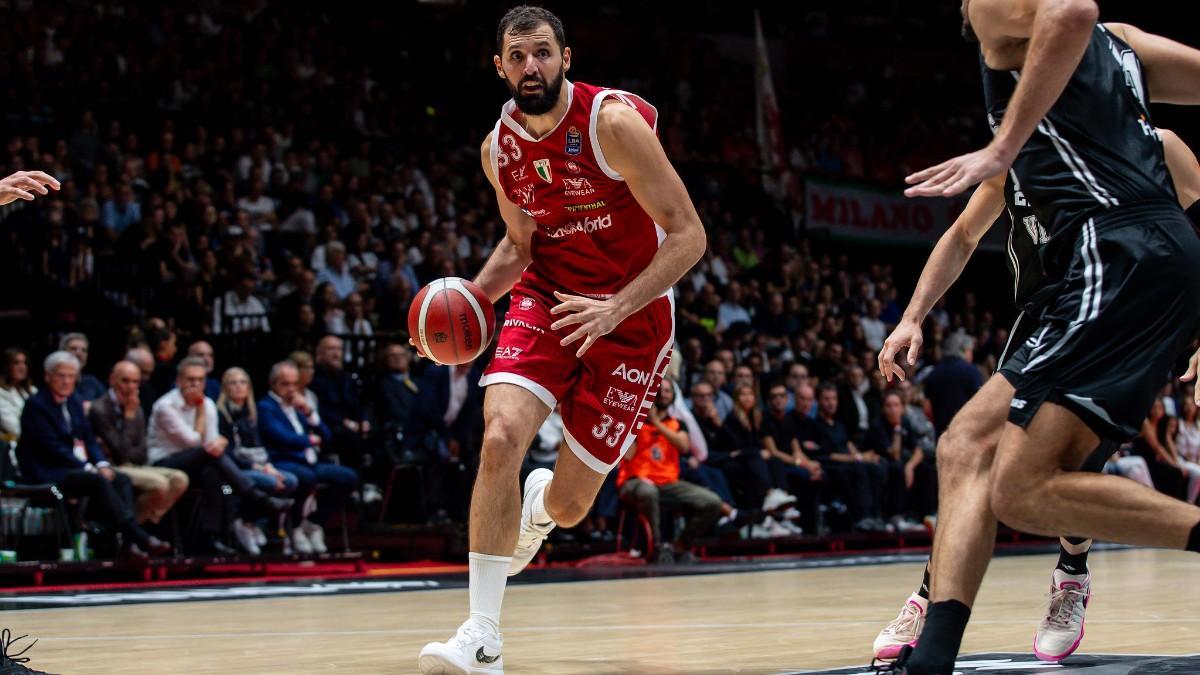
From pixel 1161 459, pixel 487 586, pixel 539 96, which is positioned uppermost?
pixel 539 96

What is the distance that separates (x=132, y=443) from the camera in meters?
9.07

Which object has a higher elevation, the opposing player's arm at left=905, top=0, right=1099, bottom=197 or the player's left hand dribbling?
the opposing player's arm at left=905, top=0, right=1099, bottom=197

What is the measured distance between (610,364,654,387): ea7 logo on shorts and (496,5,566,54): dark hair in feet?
3.36

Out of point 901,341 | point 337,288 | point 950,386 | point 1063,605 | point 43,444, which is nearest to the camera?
point 901,341

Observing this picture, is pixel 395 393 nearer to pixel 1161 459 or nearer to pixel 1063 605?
pixel 1063 605

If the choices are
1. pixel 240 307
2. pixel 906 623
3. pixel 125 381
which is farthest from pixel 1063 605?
pixel 240 307

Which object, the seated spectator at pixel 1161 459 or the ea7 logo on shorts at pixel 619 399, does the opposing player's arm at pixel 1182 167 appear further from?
the seated spectator at pixel 1161 459

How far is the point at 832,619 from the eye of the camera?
584 cm

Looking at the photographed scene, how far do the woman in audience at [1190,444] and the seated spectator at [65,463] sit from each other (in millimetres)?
10376

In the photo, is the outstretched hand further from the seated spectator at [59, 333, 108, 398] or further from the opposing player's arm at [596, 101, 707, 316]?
the seated spectator at [59, 333, 108, 398]

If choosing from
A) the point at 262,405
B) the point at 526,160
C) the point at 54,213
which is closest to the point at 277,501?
the point at 262,405

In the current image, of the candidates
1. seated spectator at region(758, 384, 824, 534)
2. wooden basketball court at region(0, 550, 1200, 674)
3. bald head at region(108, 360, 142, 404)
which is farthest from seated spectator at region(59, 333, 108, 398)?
seated spectator at region(758, 384, 824, 534)

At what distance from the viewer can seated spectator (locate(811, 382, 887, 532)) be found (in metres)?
12.4

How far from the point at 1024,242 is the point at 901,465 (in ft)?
29.2
